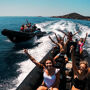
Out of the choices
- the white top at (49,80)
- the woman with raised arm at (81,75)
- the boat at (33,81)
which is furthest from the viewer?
the boat at (33,81)

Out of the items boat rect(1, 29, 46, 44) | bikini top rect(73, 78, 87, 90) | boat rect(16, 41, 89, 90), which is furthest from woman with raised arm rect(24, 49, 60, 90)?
boat rect(1, 29, 46, 44)

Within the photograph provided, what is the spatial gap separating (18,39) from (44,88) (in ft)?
40.8

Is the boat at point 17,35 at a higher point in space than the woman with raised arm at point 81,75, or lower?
lower

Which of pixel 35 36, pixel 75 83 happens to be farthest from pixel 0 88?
pixel 35 36

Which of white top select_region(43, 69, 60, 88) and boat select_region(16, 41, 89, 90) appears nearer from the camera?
white top select_region(43, 69, 60, 88)

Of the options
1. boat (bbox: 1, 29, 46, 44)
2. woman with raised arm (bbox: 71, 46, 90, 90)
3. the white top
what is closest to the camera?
woman with raised arm (bbox: 71, 46, 90, 90)

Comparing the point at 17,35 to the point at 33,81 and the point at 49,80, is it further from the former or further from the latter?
the point at 49,80

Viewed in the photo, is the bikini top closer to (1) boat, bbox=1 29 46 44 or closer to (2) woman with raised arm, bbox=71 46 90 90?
(2) woman with raised arm, bbox=71 46 90 90

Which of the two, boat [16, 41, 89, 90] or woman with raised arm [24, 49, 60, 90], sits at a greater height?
woman with raised arm [24, 49, 60, 90]

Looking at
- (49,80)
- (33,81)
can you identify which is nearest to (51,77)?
(49,80)

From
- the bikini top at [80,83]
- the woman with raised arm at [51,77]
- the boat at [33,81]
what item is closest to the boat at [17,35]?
the boat at [33,81]

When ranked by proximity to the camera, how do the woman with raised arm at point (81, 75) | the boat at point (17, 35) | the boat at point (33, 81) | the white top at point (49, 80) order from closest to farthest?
1. the woman with raised arm at point (81, 75)
2. the white top at point (49, 80)
3. the boat at point (33, 81)
4. the boat at point (17, 35)

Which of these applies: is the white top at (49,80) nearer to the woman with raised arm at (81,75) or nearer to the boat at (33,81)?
the woman with raised arm at (81,75)

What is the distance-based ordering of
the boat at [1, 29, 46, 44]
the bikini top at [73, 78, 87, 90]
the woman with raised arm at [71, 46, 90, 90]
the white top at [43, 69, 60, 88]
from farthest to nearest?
the boat at [1, 29, 46, 44]
the white top at [43, 69, 60, 88]
the bikini top at [73, 78, 87, 90]
the woman with raised arm at [71, 46, 90, 90]
